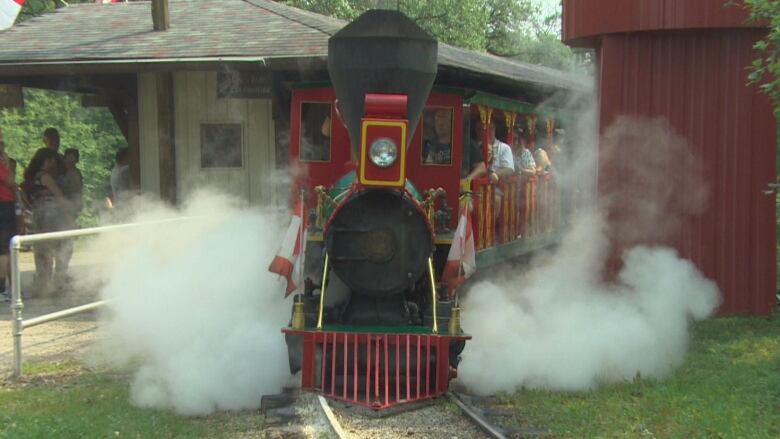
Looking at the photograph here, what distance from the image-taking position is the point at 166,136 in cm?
1152

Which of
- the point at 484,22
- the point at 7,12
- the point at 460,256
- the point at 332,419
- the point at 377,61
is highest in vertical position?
the point at 484,22

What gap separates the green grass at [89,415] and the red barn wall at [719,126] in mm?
5286

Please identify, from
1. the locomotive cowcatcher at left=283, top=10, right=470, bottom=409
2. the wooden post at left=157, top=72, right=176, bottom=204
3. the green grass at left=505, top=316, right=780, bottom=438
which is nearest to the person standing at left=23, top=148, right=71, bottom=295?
the wooden post at left=157, top=72, right=176, bottom=204

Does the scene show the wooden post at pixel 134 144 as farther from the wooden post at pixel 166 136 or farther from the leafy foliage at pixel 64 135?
the leafy foliage at pixel 64 135

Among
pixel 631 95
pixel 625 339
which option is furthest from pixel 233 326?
pixel 631 95

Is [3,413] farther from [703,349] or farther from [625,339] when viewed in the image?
[703,349]

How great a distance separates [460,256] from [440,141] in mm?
1096

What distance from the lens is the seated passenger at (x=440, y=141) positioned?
23.6 feet

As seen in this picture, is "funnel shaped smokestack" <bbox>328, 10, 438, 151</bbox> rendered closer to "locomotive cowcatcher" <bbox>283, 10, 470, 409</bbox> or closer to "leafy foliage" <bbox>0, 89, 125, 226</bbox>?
"locomotive cowcatcher" <bbox>283, 10, 470, 409</bbox>

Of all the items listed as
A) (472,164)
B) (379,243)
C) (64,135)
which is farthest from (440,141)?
(64,135)

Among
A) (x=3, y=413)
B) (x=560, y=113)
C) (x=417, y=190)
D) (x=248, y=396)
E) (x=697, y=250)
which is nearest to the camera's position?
(x=3, y=413)

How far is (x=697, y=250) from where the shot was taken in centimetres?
930

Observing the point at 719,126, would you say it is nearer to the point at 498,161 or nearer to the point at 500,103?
the point at 498,161

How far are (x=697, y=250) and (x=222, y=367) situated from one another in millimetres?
5031
